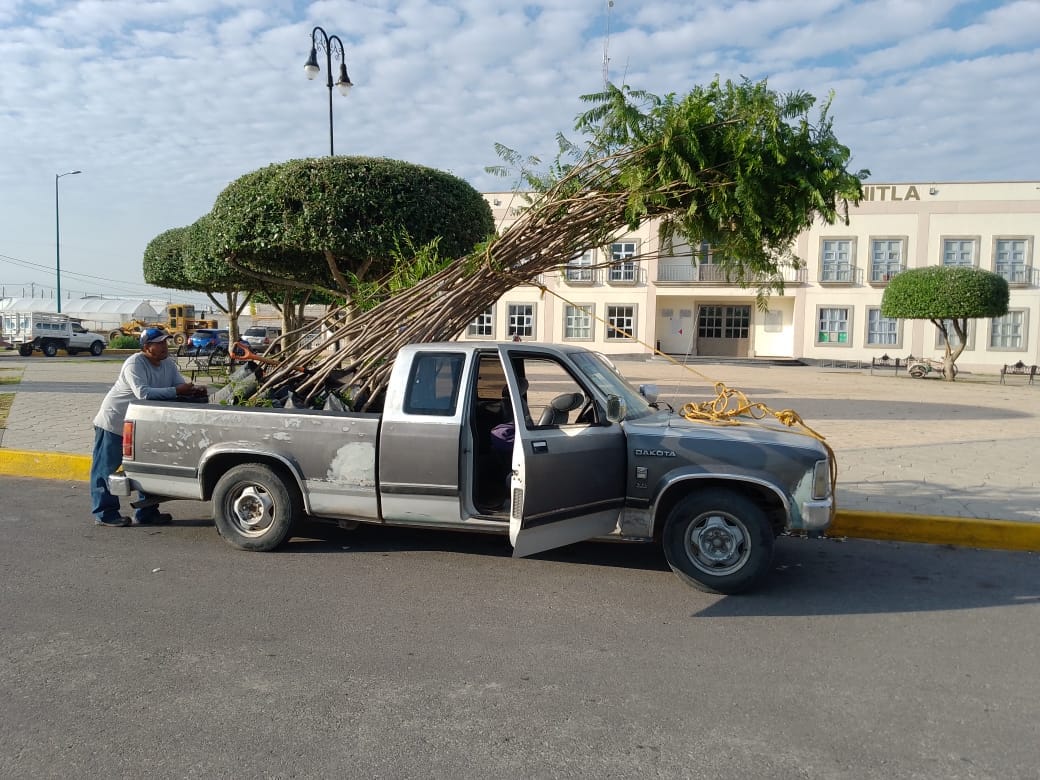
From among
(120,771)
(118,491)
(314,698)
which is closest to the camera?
(120,771)

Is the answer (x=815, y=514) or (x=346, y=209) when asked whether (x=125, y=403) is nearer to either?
(x=815, y=514)

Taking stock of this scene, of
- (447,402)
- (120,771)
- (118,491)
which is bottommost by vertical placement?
A: (120,771)

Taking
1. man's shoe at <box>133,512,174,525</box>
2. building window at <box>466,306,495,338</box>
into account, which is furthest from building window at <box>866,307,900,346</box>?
man's shoe at <box>133,512,174,525</box>

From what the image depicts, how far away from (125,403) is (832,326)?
1357 inches

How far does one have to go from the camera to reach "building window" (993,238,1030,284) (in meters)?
33.7

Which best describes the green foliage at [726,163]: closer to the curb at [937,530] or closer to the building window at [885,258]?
the curb at [937,530]

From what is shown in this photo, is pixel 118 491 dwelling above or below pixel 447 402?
below

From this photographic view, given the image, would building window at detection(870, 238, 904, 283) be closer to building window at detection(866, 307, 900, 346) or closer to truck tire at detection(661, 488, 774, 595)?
building window at detection(866, 307, 900, 346)

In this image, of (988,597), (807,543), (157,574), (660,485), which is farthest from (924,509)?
(157,574)

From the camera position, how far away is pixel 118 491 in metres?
6.03

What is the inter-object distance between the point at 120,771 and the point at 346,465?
2.66m

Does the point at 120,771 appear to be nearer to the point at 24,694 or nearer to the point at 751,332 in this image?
the point at 24,694

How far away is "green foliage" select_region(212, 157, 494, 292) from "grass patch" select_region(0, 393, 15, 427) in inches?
167

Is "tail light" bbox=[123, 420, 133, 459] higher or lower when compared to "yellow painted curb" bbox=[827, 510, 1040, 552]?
higher
